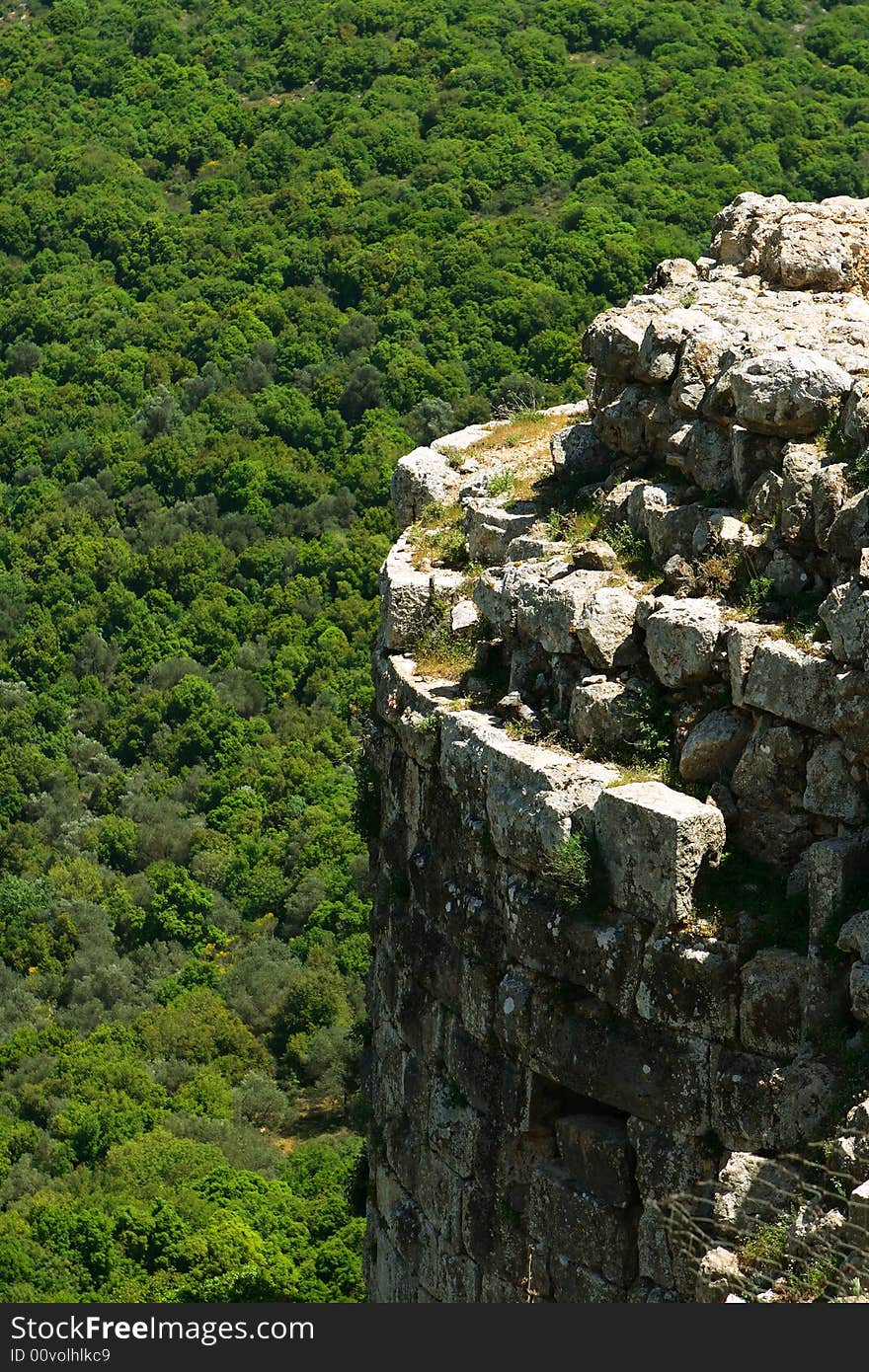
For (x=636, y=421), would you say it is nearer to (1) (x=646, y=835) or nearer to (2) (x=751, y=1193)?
(1) (x=646, y=835)

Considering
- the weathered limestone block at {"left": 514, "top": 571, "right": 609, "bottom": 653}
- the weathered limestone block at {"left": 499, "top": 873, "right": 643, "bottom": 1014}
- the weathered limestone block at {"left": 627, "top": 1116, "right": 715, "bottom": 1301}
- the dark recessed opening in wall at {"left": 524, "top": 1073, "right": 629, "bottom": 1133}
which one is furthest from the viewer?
the weathered limestone block at {"left": 514, "top": 571, "right": 609, "bottom": 653}

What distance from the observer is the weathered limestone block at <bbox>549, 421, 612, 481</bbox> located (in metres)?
14.1

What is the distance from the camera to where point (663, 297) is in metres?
14.3

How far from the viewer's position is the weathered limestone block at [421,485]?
16297 millimetres

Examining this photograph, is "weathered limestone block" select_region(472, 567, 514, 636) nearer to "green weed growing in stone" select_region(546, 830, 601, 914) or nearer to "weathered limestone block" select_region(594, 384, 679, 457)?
"weathered limestone block" select_region(594, 384, 679, 457)

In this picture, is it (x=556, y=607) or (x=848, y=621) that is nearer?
(x=848, y=621)

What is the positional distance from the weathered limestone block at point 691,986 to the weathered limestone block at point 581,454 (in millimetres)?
4073

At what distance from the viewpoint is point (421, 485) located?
53.6ft

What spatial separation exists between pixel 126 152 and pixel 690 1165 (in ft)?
188

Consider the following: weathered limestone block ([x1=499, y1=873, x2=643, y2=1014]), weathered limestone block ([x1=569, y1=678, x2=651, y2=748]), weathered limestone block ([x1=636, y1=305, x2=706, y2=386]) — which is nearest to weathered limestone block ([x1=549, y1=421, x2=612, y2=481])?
weathered limestone block ([x1=636, y1=305, x2=706, y2=386])

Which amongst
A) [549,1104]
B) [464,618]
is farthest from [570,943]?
[464,618]

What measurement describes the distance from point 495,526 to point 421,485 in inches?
83.2

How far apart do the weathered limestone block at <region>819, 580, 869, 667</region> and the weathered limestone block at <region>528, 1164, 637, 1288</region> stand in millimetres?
3239

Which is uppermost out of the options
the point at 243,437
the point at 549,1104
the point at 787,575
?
the point at 787,575
